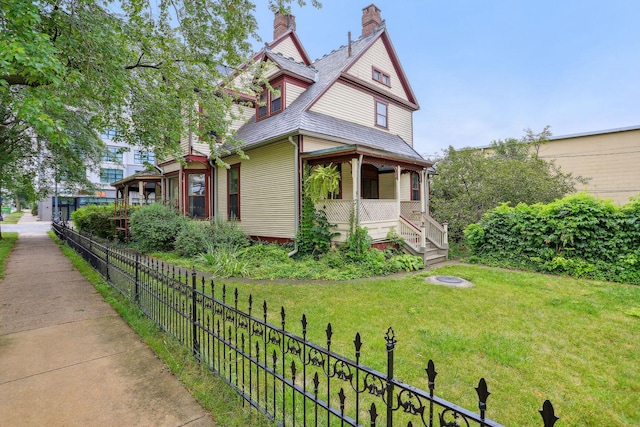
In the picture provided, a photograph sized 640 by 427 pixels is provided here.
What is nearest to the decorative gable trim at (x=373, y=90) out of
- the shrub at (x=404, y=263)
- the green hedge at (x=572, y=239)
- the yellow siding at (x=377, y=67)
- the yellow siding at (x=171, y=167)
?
the yellow siding at (x=377, y=67)

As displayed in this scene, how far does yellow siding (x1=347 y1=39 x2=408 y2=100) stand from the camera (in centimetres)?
1324

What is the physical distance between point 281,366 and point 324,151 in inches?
276

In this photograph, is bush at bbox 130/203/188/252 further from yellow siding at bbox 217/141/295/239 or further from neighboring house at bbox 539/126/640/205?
neighboring house at bbox 539/126/640/205

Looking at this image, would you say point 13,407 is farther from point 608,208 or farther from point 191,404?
point 608,208

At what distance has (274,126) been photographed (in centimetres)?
1137

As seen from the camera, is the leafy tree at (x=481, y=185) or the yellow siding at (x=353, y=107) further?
the leafy tree at (x=481, y=185)

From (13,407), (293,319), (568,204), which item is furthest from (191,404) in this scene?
(568,204)

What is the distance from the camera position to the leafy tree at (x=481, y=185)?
40.0ft

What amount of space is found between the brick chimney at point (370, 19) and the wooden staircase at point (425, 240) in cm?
1018

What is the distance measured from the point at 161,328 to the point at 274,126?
28.3 ft

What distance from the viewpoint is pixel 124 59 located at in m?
5.80

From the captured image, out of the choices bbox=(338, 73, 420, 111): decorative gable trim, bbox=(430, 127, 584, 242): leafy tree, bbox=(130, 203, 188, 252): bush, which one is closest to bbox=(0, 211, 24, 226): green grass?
bbox=(130, 203, 188, 252): bush

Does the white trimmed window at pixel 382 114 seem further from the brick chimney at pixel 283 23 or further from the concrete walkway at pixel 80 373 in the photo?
the concrete walkway at pixel 80 373

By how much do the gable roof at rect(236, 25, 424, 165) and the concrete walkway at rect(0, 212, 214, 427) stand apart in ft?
20.3
